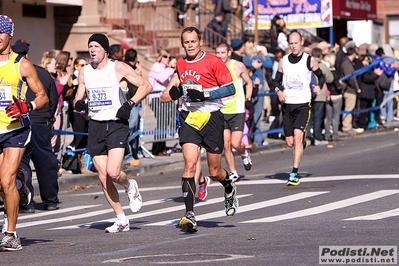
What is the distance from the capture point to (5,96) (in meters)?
9.73

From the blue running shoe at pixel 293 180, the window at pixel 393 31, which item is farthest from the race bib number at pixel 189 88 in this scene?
the window at pixel 393 31

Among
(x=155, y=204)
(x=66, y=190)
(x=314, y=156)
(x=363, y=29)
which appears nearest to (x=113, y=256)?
(x=155, y=204)

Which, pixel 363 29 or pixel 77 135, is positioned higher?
pixel 363 29

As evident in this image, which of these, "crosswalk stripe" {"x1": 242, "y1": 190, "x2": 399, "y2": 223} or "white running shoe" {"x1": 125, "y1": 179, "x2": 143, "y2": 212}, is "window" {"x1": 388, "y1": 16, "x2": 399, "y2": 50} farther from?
"white running shoe" {"x1": 125, "y1": 179, "x2": 143, "y2": 212}

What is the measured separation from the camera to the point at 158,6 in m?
30.6

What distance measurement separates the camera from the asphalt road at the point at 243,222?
8.80 m

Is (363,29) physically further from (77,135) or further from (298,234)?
(298,234)

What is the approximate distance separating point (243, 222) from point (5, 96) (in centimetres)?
304

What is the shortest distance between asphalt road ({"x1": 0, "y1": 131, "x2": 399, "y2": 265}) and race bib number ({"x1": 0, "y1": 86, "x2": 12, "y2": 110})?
4.44ft

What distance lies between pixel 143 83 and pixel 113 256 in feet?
8.90

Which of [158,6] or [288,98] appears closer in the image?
[288,98]

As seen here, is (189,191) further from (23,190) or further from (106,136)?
(23,190)

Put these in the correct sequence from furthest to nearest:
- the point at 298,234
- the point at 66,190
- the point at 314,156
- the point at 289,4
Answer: the point at 289,4, the point at 314,156, the point at 66,190, the point at 298,234

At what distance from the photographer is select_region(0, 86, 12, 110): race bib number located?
9703mm
